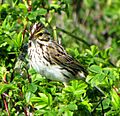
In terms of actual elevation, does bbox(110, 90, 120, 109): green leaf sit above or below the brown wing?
below

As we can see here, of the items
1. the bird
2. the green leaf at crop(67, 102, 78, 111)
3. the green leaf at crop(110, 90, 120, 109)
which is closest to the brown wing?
the bird

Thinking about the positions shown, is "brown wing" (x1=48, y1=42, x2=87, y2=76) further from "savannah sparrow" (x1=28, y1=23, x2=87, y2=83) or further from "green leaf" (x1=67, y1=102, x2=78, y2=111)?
"green leaf" (x1=67, y1=102, x2=78, y2=111)

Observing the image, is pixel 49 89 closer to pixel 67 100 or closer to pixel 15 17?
pixel 67 100

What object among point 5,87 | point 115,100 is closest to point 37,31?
point 5,87

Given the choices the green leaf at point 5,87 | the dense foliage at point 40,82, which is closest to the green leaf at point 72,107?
the dense foliage at point 40,82

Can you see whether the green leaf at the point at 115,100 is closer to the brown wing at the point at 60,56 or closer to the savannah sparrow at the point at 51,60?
the savannah sparrow at the point at 51,60

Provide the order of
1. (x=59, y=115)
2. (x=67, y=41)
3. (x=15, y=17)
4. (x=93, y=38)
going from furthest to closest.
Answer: (x=93, y=38), (x=67, y=41), (x=15, y=17), (x=59, y=115)

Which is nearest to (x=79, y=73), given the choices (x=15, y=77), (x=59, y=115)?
(x=15, y=77)

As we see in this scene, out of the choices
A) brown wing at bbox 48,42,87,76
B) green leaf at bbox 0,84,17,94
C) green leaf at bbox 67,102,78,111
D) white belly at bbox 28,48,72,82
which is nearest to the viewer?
green leaf at bbox 67,102,78,111
